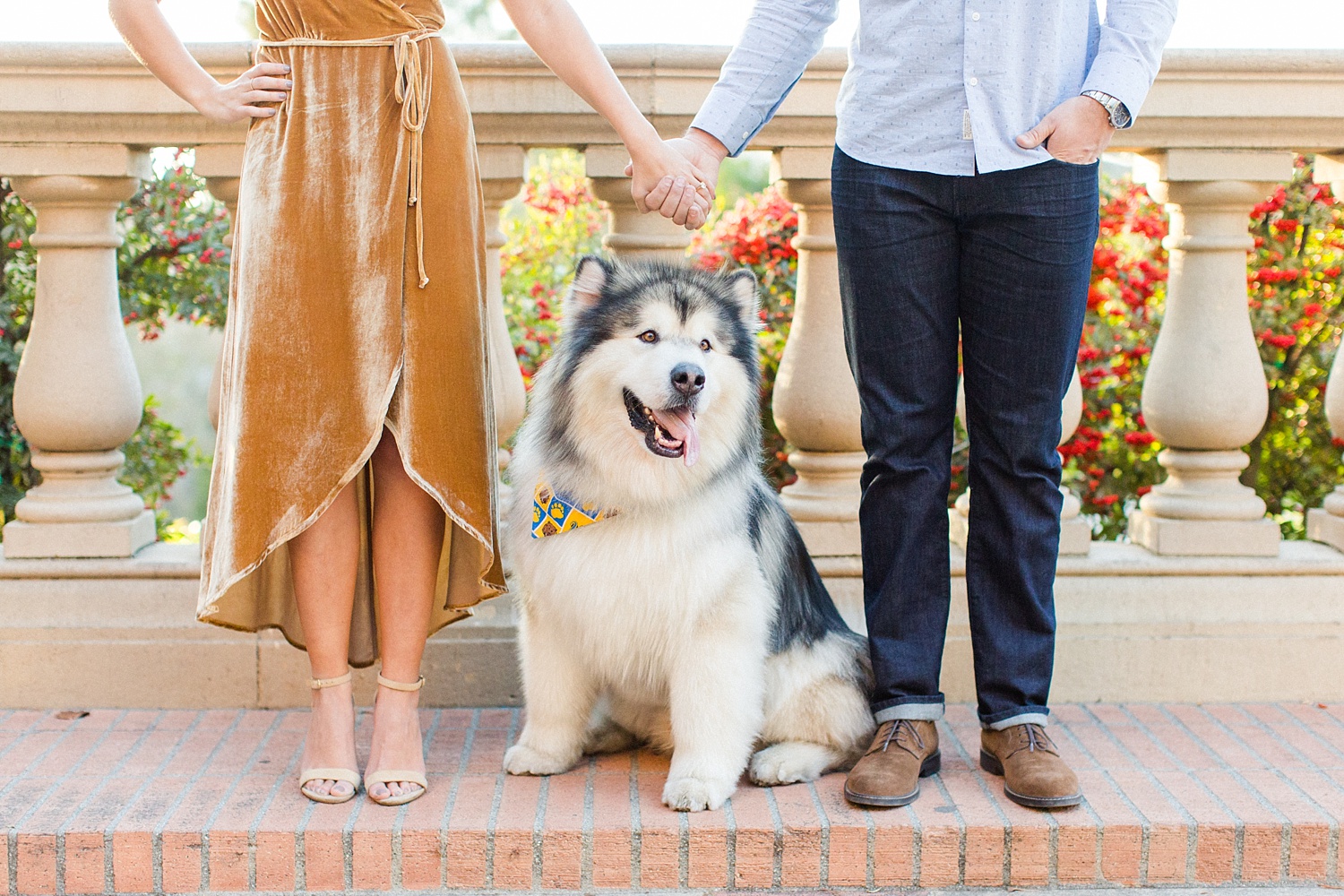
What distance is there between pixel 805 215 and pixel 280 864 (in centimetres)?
198

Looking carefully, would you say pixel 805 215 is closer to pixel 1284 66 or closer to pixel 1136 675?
pixel 1284 66

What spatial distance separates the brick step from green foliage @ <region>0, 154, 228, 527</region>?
199cm

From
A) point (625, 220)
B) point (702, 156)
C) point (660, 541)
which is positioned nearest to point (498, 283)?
point (625, 220)

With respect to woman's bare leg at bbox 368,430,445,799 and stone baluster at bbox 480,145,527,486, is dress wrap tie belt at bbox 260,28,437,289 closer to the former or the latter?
woman's bare leg at bbox 368,430,445,799

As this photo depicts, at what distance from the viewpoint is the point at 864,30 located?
253 cm

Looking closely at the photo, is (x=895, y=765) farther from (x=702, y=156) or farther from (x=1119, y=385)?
(x=1119, y=385)

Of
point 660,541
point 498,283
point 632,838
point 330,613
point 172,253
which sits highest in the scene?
point 172,253

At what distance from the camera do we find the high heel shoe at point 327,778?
8.38ft

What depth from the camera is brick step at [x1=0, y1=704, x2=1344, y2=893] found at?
2414 millimetres

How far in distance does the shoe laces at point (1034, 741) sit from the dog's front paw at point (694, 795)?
0.65 m

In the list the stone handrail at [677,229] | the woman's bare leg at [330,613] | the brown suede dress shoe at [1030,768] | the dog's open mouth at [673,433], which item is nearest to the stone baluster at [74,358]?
the stone handrail at [677,229]

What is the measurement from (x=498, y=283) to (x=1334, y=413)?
231 centimetres

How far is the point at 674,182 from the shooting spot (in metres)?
2.53

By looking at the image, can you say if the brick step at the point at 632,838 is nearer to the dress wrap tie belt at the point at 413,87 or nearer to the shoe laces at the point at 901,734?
the shoe laces at the point at 901,734
